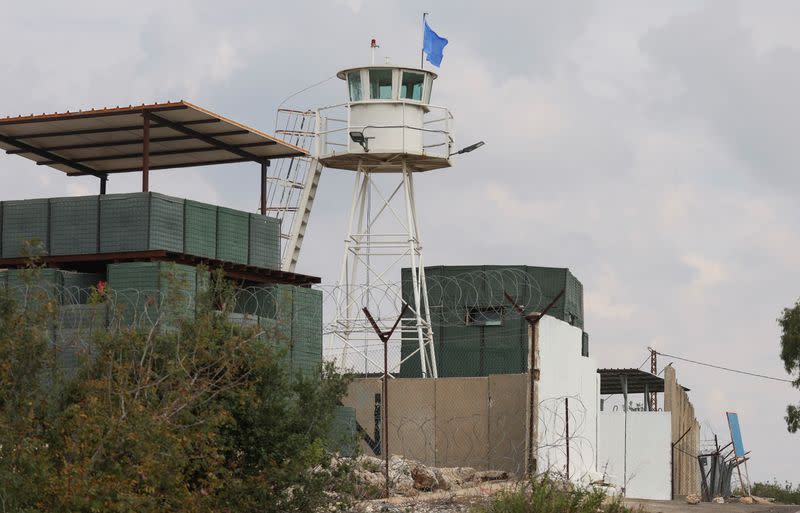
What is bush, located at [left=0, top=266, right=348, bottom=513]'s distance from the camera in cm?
1652

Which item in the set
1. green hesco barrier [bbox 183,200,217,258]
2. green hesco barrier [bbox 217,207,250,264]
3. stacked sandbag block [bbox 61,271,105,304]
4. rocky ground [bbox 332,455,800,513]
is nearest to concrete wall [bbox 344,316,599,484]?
rocky ground [bbox 332,455,800,513]

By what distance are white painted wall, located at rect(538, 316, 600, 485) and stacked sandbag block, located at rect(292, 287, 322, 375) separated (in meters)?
5.68

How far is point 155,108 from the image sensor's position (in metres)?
30.3

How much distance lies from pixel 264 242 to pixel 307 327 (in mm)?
2206

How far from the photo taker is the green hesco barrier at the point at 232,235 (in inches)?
1236

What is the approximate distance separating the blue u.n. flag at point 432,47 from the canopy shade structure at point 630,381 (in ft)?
33.6

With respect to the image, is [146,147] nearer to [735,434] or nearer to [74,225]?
[74,225]

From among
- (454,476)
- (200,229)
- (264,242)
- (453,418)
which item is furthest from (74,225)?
(454,476)

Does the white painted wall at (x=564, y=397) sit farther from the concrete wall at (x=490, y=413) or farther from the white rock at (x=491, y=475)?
the white rock at (x=491, y=475)

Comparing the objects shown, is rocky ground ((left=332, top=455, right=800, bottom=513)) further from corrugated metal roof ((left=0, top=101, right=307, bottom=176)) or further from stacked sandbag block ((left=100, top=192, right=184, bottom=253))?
corrugated metal roof ((left=0, top=101, right=307, bottom=176))

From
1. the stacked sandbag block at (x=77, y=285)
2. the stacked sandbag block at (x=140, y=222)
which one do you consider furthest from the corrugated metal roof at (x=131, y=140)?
the stacked sandbag block at (x=77, y=285)

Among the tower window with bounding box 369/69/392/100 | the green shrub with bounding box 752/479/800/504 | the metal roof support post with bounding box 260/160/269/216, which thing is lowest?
the green shrub with bounding box 752/479/800/504

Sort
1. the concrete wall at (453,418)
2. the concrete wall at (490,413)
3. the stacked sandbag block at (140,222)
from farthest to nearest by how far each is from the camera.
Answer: the stacked sandbag block at (140,222) < the concrete wall at (453,418) < the concrete wall at (490,413)

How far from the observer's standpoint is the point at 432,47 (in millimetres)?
42219
